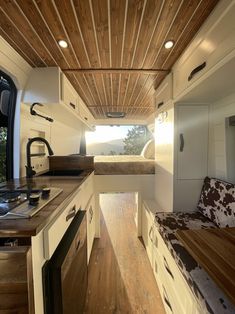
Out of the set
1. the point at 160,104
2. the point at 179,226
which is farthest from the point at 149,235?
the point at 160,104

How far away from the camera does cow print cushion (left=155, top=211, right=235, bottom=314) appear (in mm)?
832

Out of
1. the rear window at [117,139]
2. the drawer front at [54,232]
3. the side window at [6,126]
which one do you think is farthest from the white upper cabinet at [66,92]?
the rear window at [117,139]

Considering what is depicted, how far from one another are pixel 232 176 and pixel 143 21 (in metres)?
1.50

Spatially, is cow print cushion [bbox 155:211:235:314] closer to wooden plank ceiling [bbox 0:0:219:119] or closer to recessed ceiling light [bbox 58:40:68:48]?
wooden plank ceiling [bbox 0:0:219:119]

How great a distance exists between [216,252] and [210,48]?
115cm

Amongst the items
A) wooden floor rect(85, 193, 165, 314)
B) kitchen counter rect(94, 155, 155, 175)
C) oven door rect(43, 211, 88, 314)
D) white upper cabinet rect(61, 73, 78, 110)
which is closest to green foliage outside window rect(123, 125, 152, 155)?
kitchen counter rect(94, 155, 155, 175)

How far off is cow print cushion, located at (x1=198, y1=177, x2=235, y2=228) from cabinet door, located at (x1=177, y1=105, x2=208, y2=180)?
169 millimetres

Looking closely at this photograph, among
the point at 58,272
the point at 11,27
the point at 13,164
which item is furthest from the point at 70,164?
the point at 58,272

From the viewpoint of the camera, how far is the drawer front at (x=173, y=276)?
1058 mm

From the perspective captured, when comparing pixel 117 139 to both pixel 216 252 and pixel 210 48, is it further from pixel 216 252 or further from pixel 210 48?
pixel 216 252

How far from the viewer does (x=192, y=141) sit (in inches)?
76.5

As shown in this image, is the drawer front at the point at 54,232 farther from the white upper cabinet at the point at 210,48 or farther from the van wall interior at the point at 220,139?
the van wall interior at the point at 220,139

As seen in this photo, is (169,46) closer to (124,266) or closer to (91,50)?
(91,50)

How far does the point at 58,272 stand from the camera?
83cm
